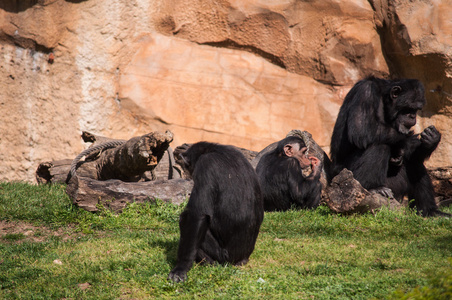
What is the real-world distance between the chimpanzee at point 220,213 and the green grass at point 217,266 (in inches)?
7.5

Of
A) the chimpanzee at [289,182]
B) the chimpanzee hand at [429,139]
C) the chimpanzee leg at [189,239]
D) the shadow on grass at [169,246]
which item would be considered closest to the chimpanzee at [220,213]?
the chimpanzee leg at [189,239]

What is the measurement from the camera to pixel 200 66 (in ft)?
40.3

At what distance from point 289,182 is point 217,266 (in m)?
3.32

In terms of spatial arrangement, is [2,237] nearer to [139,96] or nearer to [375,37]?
[139,96]

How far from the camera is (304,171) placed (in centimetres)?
903

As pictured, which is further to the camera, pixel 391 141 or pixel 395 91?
pixel 395 91

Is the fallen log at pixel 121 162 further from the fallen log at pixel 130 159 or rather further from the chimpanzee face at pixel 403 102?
the chimpanzee face at pixel 403 102

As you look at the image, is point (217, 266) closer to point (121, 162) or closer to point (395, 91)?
point (121, 162)

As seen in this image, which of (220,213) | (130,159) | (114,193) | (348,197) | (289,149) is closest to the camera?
(220,213)

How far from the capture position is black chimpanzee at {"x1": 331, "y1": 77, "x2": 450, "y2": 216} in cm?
834

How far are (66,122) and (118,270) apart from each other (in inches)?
284

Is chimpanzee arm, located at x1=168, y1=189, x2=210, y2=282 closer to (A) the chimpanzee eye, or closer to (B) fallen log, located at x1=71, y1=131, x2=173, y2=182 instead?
(B) fallen log, located at x1=71, y1=131, x2=173, y2=182

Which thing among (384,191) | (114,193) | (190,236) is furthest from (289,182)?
(190,236)

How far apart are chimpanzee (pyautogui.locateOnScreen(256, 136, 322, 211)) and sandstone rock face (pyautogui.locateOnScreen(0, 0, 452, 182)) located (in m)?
3.84
